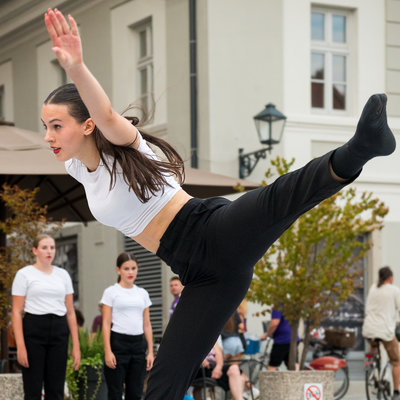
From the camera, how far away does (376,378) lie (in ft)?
44.4

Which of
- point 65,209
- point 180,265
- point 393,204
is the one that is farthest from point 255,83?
point 180,265

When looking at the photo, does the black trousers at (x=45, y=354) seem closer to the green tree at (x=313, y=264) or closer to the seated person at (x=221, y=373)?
the seated person at (x=221, y=373)

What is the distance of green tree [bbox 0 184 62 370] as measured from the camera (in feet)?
34.5

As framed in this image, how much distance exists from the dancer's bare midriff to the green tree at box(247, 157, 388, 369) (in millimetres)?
6627

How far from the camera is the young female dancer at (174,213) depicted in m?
4.05

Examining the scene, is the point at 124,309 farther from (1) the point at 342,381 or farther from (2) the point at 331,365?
(1) the point at 342,381

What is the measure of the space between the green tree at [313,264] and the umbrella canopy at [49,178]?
0.91m

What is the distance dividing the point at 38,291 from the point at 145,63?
34.1 ft

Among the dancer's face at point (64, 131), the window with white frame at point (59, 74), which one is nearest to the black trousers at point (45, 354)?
the dancer's face at point (64, 131)

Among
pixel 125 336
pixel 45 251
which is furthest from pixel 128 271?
pixel 45 251

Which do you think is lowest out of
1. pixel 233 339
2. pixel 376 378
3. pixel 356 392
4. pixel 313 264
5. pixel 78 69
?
pixel 356 392

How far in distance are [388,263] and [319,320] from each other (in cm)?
654

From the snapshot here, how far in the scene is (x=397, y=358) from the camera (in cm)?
1314

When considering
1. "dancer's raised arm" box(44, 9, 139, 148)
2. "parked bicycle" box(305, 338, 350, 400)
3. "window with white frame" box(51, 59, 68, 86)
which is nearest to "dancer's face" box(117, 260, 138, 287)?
"parked bicycle" box(305, 338, 350, 400)
